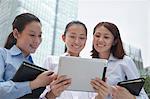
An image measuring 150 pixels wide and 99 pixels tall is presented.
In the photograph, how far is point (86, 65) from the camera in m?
1.23

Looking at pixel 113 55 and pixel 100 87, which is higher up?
pixel 113 55

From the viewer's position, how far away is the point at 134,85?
131 centimetres

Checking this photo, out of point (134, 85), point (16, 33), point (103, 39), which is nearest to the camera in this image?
point (134, 85)

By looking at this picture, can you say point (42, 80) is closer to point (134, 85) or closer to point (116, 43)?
point (134, 85)

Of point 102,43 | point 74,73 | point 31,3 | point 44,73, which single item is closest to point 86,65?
point 74,73

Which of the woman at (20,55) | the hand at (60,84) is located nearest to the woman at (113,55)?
the hand at (60,84)

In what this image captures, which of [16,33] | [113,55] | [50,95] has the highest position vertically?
[16,33]

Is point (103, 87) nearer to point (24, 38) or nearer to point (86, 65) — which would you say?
point (86, 65)

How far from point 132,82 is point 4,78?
634 millimetres

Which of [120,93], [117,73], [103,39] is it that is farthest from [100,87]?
[103,39]

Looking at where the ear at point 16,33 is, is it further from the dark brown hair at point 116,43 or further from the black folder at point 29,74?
the dark brown hair at point 116,43

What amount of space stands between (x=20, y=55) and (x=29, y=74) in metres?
0.19

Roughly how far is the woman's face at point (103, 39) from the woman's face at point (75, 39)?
10cm

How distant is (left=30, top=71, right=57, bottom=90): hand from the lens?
4.03ft
